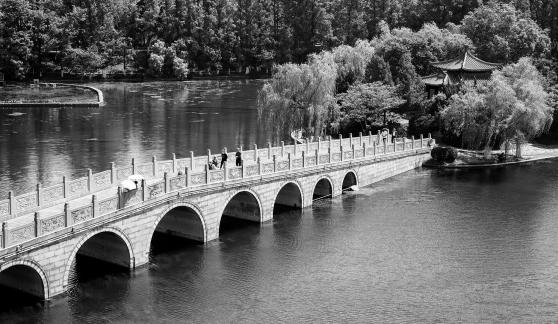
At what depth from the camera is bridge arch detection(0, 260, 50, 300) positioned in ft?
107

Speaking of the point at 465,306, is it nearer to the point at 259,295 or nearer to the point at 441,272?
the point at 441,272

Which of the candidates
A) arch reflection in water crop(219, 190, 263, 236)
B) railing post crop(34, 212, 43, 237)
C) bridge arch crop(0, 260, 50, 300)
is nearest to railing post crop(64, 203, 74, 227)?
railing post crop(34, 212, 43, 237)

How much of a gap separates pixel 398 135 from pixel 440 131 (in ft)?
12.9

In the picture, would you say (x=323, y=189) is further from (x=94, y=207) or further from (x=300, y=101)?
(x=94, y=207)

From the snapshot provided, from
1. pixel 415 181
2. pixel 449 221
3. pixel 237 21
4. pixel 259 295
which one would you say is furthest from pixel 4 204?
pixel 237 21

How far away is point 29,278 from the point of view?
33625 mm

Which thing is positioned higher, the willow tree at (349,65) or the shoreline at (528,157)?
the willow tree at (349,65)

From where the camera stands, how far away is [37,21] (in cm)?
13262

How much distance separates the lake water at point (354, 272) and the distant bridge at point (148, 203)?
3.98 ft

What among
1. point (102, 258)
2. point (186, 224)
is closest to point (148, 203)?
point (102, 258)

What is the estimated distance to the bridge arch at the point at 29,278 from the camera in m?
32.7

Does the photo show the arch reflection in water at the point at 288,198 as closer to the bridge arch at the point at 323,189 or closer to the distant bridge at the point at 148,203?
the distant bridge at the point at 148,203

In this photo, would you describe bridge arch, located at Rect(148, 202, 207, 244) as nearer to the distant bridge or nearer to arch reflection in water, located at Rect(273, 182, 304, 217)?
the distant bridge

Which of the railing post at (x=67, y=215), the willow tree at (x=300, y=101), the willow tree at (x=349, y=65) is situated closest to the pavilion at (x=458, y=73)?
the willow tree at (x=349, y=65)
